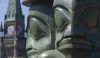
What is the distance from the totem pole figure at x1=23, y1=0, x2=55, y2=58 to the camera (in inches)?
82.3

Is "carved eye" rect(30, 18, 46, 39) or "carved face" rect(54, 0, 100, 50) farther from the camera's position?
"carved eye" rect(30, 18, 46, 39)

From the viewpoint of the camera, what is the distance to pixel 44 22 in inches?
83.7

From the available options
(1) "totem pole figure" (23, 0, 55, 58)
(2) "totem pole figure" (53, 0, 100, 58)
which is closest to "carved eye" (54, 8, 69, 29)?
(2) "totem pole figure" (53, 0, 100, 58)

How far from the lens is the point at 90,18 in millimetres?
1929

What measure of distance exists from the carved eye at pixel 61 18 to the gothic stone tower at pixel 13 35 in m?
36.4

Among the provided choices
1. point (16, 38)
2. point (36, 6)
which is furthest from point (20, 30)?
point (36, 6)

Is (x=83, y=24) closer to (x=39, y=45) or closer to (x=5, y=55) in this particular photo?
(x=39, y=45)

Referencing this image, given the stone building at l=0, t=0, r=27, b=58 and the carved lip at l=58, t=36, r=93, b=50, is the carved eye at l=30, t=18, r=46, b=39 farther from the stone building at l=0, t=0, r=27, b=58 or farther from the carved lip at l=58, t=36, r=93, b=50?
the stone building at l=0, t=0, r=27, b=58

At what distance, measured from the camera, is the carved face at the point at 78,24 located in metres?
1.89

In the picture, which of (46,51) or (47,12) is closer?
(46,51)

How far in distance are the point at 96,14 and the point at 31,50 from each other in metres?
0.45

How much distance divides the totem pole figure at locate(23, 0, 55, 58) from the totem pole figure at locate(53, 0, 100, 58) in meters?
0.13

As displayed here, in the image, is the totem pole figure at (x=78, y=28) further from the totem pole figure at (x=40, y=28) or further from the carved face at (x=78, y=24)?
the totem pole figure at (x=40, y=28)

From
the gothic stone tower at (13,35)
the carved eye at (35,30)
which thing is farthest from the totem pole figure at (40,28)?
the gothic stone tower at (13,35)
